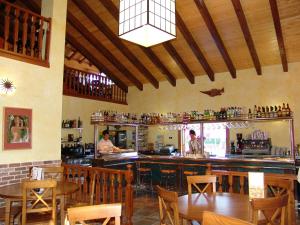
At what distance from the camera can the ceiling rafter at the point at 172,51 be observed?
302 inches

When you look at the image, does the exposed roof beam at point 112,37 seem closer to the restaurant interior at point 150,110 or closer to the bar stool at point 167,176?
the restaurant interior at point 150,110

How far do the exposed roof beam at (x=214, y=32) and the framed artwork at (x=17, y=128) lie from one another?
4748 mm

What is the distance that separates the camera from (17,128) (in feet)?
16.7

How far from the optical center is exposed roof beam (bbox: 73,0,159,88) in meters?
8.14

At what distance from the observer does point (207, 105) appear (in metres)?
10.1

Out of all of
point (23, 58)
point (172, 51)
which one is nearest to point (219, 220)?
point (23, 58)

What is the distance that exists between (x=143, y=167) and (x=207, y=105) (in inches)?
140

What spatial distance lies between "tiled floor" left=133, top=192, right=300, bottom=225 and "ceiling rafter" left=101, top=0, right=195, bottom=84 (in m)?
4.46

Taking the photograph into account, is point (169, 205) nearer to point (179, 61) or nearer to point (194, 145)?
point (194, 145)

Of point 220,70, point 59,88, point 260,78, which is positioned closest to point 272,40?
point 260,78

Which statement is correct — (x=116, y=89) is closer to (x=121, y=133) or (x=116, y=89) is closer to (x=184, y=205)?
(x=121, y=133)

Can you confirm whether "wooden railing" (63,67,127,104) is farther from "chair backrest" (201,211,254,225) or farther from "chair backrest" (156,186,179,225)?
"chair backrest" (201,211,254,225)

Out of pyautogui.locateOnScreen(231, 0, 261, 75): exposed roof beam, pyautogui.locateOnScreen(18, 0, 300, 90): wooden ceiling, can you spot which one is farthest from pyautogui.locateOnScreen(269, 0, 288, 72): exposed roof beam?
pyautogui.locateOnScreen(231, 0, 261, 75): exposed roof beam

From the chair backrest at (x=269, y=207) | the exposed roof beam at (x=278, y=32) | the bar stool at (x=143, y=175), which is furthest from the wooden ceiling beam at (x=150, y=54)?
the chair backrest at (x=269, y=207)
